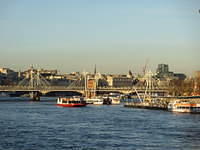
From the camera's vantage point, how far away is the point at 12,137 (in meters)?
30.6

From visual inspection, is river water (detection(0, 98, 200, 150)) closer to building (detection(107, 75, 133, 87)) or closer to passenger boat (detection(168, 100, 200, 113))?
passenger boat (detection(168, 100, 200, 113))

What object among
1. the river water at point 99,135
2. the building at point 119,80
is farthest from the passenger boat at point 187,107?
the building at point 119,80

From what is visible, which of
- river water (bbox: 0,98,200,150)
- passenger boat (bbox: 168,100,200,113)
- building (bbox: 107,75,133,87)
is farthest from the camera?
building (bbox: 107,75,133,87)

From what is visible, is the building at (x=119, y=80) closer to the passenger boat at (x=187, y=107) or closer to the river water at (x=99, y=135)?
the passenger boat at (x=187, y=107)

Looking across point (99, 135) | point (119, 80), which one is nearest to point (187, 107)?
point (99, 135)

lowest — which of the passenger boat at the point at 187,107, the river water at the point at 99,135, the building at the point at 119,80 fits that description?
the river water at the point at 99,135

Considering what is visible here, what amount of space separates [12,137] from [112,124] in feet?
32.8

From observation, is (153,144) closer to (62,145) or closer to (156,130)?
(62,145)

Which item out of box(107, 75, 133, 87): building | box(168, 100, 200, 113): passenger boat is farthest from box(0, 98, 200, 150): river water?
box(107, 75, 133, 87): building

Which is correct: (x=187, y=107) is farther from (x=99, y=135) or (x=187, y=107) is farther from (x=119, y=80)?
(x=119, y=80)

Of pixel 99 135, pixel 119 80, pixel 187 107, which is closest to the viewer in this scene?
pixel 99 135

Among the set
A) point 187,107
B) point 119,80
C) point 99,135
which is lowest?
point 99,135

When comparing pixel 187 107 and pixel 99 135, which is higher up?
→ pixel 187 107

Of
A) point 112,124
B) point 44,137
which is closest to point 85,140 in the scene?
point 44,137
